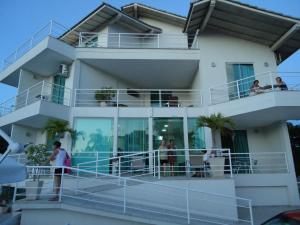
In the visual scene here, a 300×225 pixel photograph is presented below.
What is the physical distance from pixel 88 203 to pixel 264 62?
11871 millimetres

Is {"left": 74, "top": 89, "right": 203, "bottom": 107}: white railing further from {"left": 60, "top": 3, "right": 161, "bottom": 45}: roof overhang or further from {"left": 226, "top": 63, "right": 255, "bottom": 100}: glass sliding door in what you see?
{"left": 60, "top": 3, "right": 161, "bottom": 45}: roof overhang

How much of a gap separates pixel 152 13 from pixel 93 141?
10.1 metres

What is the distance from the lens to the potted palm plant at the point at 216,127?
1006 centimetres

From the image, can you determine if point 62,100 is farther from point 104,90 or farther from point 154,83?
point 154,83

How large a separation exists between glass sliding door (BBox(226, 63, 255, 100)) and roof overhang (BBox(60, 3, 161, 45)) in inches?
233

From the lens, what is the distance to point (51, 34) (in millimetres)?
13734

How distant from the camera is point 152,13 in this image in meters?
18.3

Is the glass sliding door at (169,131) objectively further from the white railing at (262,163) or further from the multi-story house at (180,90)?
the white railing at (262,163)

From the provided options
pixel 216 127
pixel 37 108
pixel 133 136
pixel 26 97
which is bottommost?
pixel 133 136

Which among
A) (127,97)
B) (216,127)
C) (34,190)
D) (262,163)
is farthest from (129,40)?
(34,190)

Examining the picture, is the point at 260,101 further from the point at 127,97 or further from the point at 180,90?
the point at 127,97

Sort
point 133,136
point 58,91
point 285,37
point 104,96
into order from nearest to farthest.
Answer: point 133,136
point 285,37
point 104,96
point 58,91

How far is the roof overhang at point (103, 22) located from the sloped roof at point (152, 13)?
98 cm

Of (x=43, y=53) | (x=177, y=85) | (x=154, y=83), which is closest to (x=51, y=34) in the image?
(x=43, y=53)
